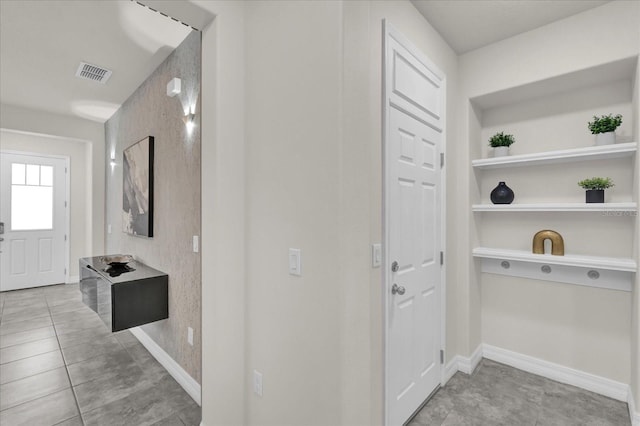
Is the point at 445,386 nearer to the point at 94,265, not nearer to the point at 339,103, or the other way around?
the point at 339,103

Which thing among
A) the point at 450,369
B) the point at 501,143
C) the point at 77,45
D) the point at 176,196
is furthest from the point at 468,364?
the point at 77,45

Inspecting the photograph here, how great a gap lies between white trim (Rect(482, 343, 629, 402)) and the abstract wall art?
11.4 ft

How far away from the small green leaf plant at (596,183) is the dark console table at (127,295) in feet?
11.3

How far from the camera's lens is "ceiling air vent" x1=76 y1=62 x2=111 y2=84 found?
2.99 m

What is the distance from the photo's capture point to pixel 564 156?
2.24 m

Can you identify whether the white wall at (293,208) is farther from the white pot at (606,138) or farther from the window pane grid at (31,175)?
the window pane grid at (31,175)

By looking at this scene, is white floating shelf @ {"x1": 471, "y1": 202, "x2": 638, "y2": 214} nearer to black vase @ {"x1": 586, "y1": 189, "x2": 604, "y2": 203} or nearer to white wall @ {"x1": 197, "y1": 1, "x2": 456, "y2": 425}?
black vase @ {"x1": 586, "y1": 189, "x2": 604, "y2": 203}

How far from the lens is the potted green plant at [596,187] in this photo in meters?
2.16

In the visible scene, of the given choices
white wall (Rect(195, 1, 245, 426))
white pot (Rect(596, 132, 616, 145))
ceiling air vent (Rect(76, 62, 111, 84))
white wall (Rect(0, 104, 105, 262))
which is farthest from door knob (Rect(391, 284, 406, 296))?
white wall (Rect(0, 104, 105, 262))

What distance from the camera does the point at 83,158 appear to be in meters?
5.49

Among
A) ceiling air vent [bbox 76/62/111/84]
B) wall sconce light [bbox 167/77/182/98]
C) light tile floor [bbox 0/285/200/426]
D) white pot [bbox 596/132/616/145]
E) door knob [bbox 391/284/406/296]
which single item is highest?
ceiling air vent [bbox 76/62/111/84]

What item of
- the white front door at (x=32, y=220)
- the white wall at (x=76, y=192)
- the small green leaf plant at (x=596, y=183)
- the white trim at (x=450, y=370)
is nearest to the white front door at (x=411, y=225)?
the white trim at (x=450, y=370)

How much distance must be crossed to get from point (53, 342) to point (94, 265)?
91 centimetres

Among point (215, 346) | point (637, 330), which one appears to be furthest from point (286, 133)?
point (637, 330)
